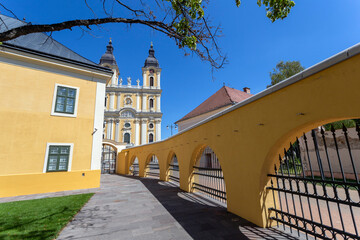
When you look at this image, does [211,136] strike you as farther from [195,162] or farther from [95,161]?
[95,161]

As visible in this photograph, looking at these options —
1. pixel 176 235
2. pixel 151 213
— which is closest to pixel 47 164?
pixel 151 213

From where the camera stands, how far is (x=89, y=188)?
352 inches

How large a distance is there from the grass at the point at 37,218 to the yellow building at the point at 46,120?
Result: 242 cm

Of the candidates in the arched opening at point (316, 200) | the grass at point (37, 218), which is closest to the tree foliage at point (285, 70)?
the arched opening at point (316, 200)

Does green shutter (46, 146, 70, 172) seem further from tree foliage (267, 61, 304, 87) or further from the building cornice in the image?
tree foliage (267, 61, 304, 87)

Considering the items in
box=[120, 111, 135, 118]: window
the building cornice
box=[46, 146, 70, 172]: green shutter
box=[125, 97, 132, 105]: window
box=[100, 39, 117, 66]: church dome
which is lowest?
box=[46, 146, 70, 172]: green shutter

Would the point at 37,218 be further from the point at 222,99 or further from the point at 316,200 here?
the point at 222,99

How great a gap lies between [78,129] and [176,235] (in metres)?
8.16

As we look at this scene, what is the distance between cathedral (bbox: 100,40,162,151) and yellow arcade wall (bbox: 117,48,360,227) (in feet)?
111

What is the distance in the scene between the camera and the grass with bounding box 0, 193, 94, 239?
3.60 meters

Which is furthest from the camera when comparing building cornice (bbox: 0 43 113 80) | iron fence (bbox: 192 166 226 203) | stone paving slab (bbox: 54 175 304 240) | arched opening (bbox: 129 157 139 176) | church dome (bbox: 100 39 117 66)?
church dome (bbox: 100 39 117 66)

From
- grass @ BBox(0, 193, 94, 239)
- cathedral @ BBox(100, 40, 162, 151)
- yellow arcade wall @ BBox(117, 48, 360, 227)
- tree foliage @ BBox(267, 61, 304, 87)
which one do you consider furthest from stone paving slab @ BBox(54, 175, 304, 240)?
cathedral @ BBox(100, 40, 162, 151)

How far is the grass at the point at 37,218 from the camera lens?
3.60m

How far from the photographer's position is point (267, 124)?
3656 mm
